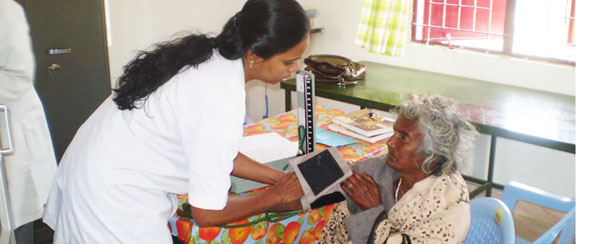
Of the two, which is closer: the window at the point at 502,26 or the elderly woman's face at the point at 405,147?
the elderly woman's face at the point at 405,147

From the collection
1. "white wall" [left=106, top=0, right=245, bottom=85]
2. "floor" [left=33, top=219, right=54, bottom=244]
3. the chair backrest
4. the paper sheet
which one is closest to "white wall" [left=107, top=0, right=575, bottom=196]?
"white wall" [left=106, top=0, right=245, bottom=85]

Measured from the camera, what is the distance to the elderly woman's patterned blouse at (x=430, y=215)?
63.8 inches

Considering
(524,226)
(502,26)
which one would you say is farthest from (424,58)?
(524,226)

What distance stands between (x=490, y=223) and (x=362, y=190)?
1.31 ft

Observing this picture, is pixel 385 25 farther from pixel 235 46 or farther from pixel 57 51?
pixel 235 46

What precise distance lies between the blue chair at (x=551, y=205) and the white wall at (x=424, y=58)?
1153mm

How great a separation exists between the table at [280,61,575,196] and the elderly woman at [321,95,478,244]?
2.71ft

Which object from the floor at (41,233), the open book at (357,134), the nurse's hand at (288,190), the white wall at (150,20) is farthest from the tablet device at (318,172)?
the floor at (41,233)

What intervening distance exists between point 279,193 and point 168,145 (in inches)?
13.6

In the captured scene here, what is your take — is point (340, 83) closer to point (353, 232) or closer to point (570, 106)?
point (570, 106)

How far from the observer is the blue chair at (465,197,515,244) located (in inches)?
63.2

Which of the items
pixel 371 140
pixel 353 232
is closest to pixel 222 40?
pixel 353 232

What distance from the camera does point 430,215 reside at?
167 centimetres

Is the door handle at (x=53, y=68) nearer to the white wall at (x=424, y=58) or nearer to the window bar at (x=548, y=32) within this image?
the white wall at (x=424, y=58)
